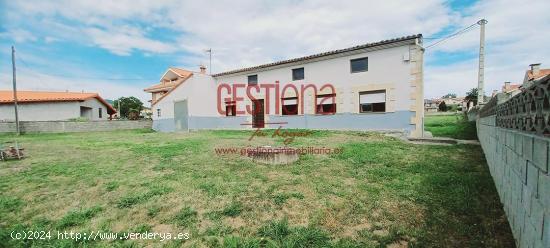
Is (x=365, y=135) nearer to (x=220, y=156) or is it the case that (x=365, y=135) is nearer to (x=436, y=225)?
(x=220, y=156)

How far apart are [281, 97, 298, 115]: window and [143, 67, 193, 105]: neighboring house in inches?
738

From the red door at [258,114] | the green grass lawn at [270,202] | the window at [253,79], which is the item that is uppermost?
the window at [253,79]

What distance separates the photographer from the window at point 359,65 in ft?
46.5

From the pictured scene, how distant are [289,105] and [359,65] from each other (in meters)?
5.25

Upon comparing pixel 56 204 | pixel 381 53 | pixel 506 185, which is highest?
pixel 381 53

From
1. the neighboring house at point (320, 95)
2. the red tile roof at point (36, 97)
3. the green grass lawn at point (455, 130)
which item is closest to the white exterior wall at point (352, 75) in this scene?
the neighboring house at point (320, 95)

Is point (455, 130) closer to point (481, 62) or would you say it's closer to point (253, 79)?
point (481, 62)

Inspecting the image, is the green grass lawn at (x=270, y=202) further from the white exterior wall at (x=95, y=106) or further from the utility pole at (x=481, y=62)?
the white exterior wall at (x=95, y=106)

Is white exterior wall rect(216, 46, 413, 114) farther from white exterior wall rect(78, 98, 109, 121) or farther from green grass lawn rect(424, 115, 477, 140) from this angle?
white exterior wall rect(78, 98, 109, 121)

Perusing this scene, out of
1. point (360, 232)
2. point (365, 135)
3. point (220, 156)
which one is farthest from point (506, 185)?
point (365, 135)

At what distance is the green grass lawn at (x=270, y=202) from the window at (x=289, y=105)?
1035cm

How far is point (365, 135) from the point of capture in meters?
12.3

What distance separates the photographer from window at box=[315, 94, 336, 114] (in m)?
15.5

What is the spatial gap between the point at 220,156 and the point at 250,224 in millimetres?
4686
